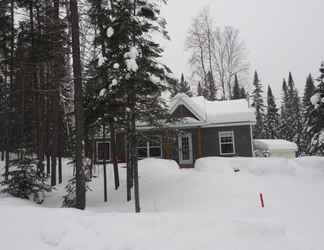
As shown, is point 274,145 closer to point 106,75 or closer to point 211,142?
point 211,142

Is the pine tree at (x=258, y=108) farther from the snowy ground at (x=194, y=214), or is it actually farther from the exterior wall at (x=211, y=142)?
the snowy ground at (x=194, y=214)

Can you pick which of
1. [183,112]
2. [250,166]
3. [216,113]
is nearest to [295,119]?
[216,113]

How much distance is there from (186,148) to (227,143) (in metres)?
2.95

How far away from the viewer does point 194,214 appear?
7.54 m

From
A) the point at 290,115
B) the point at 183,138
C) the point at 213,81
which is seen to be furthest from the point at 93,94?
the point at 290,115

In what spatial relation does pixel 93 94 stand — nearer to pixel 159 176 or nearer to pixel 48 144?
pixel 159 176

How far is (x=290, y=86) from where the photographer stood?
58344mm

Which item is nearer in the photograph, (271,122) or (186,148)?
(186,148)

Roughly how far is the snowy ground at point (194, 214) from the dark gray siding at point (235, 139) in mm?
3694

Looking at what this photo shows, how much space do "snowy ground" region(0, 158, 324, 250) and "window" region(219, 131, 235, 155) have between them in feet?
12.8

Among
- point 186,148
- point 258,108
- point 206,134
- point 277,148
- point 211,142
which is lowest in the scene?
point 277,148

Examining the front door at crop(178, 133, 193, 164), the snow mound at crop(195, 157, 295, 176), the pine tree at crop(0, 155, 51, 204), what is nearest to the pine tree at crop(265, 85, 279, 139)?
the front door at crop(178, 133, 193, 164)

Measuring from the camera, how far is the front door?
19938 mm

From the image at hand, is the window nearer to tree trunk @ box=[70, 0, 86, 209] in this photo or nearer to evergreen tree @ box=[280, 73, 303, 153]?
tree trunk @ box=[70, 0, 86, 209]
